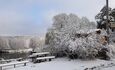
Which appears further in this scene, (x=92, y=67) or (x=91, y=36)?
(x=91, y=36)

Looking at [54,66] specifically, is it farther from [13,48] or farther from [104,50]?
[13,48]

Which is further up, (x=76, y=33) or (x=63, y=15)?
(x=63, y=15)

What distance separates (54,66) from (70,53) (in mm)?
2369

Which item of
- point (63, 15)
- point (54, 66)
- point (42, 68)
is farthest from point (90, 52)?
point (63, 15)

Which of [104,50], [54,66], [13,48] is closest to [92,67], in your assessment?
[54,66]

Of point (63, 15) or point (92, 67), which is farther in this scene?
point (63, 15)

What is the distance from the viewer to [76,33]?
1603cm

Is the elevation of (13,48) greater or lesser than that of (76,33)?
lesser

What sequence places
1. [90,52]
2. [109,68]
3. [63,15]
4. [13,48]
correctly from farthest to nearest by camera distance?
[13,48] → [63,15] → [90,52] → [109,68]

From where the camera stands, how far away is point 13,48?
3391 centimetres

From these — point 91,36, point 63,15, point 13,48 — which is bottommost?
point 13,48

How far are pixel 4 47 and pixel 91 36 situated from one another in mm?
23674

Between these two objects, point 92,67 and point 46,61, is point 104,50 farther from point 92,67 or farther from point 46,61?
point 46,61

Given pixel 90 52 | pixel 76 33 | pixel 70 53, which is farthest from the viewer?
pixel 76 33
